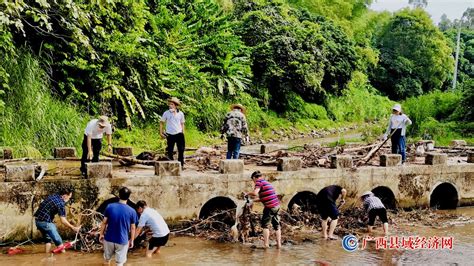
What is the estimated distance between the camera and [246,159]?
1817 centimetres

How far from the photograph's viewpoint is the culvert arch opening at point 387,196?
17.2 m

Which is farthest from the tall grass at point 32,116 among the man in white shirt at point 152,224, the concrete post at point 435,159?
the concrete post at point 435,159

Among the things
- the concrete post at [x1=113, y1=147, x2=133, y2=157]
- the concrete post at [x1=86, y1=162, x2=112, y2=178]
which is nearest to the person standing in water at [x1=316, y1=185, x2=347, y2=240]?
the concrete post at [x1=86, y1=162, x2=112, y2=178]

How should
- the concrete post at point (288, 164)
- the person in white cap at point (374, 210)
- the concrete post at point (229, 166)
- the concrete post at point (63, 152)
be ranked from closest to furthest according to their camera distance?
the person in white cap at point (374, 210), the concrete post at point (229, 166), the concrete post at point (288, 164), the concrete post at point (63, 152)

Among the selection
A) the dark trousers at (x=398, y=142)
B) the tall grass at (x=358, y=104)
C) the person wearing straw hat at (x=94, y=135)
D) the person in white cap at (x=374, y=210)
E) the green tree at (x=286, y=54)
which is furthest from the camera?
the tall grass at (x=358, y=104)

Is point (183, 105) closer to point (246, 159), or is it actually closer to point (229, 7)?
point (246, 159)

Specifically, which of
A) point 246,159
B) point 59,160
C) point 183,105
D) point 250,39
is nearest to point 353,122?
point 250,39

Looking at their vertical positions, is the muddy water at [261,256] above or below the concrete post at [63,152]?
below

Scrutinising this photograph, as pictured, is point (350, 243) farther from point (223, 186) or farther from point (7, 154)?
point (7, 154)

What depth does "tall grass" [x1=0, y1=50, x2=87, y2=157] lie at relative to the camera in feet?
55.2

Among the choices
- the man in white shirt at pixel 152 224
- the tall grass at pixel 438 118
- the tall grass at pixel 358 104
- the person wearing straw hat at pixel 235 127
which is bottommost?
the man in white shirt at pixel 152 224

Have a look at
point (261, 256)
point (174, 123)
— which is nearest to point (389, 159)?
point (261, 256)

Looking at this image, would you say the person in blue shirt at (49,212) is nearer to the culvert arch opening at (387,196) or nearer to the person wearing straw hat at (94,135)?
the person wearing straw hat at (94,135)

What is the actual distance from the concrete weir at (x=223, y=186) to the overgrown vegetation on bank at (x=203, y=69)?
178 inches
